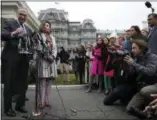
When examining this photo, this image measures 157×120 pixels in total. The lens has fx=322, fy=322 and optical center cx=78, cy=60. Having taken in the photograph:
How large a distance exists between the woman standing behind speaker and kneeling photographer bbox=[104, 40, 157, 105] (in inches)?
52.8

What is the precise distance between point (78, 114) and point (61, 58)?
23.8 ft

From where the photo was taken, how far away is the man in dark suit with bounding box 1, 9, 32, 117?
5347 mm

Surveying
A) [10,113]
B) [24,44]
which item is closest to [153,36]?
[24,44]

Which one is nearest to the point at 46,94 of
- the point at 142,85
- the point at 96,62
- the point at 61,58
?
the point at 142,85

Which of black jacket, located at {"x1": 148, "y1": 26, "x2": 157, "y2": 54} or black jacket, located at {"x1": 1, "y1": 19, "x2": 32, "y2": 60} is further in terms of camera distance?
black jacket, located at {"x1": 148, "y1": 26, "x2": 157, "y2": 54}

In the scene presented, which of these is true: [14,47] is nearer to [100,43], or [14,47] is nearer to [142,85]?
[142,85]

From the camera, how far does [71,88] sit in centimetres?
922

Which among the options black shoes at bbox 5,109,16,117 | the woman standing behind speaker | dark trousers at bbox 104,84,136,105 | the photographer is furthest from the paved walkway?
the photographer

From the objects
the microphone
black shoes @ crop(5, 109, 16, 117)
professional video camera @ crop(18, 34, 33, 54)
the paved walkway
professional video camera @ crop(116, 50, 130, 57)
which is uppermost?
the microphone

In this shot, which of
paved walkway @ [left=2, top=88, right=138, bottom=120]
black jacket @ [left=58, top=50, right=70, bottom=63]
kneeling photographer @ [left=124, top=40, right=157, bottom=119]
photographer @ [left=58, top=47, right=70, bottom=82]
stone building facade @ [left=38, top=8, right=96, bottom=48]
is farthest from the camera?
stone building facade @ [left=38, top=8, right=96, bottom=48]

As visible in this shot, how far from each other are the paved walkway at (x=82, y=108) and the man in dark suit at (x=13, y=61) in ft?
1.03

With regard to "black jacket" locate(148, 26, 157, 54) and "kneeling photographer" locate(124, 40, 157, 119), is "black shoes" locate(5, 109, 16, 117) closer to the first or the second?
"kneeling photographer" locate(124, 40, 157, 119)

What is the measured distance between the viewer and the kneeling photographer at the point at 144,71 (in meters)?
5.00

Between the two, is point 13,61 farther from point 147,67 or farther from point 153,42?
point 153,42
